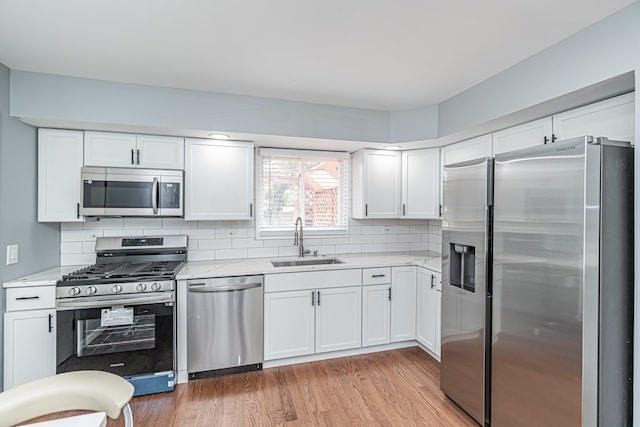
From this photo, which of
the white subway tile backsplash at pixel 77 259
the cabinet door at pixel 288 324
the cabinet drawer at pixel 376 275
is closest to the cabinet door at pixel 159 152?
the white subway tile backsplash at pixel 77 259

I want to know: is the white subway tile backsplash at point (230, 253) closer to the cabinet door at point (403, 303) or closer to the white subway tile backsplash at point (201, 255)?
the white subway tile backsplash at point (201, 255)

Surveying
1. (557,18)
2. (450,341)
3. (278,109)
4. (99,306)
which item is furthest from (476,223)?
(99,306)

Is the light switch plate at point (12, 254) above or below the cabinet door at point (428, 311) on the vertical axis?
above

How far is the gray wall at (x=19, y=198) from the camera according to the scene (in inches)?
88.7

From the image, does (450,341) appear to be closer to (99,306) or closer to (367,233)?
(367,233)

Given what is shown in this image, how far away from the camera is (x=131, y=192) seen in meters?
2.70

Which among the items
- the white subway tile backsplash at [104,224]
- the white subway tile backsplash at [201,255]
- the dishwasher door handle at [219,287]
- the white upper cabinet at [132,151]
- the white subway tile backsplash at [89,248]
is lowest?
the dishwasher door handle at [219,287]

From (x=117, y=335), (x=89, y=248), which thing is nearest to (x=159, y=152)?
(x=89, y=248)

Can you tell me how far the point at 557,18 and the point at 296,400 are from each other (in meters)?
2.97

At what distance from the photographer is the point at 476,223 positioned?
2.06 m

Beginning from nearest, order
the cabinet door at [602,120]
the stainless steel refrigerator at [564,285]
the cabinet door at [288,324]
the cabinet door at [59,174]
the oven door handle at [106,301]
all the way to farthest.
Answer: the stainless steel refrigerator at [564,285]
the cabinet door at [602,120]
the oven door handle at [106,301]
the cabinet door at [59,174]
the cabinet door at [288,324]

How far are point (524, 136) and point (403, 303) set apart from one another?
1.87 m

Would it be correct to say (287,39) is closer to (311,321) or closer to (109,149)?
(109,149)

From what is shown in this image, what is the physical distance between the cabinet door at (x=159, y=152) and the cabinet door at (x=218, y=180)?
2.8 inches
